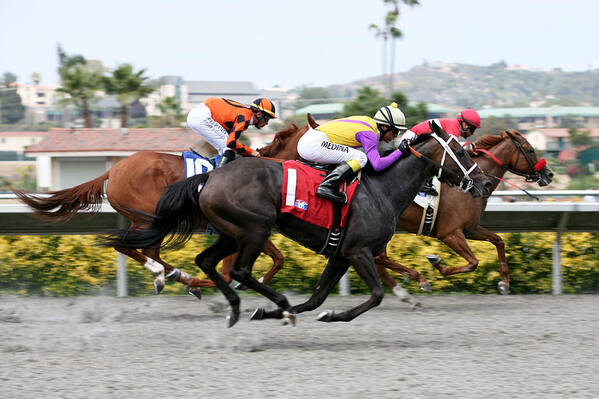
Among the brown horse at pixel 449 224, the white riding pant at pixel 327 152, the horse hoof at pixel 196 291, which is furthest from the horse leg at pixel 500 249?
the horse hoof at pixel 196 291

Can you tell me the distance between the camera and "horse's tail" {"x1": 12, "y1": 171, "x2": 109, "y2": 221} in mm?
6441

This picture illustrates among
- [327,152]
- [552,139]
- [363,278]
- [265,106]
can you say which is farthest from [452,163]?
[552,139]

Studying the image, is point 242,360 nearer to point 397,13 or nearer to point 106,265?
point 106,265

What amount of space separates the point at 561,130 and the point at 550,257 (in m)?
95.5

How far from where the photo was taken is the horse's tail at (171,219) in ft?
16.9

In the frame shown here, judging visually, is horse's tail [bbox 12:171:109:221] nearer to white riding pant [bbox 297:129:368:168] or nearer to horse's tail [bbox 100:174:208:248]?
horse's tail [bbox 100:174:208:248]

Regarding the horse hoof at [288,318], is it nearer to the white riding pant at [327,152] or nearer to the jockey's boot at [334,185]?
the jockey's boot at [334,185]

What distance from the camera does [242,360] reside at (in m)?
4.56

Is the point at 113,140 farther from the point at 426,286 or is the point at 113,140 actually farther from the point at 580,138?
the point at 580,138

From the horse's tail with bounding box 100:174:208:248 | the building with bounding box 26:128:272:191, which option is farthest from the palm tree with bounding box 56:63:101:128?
the horse's tail with bounding box 100:174:208:248

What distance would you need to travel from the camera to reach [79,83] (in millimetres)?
45688

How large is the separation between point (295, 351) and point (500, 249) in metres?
3.17

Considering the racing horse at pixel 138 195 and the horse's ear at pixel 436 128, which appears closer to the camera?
the horse's ear at pixel 436 128

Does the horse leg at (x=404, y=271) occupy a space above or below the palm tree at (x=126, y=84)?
below
